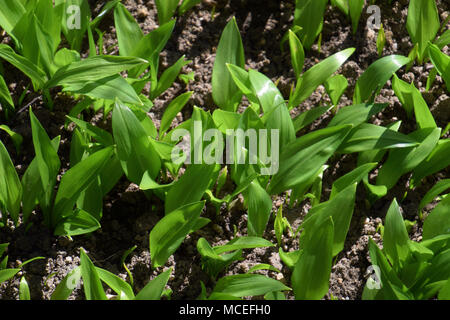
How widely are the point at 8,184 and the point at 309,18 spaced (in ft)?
3.39

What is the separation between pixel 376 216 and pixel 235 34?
67cm

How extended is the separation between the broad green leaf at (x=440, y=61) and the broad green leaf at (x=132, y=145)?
2.80 feet

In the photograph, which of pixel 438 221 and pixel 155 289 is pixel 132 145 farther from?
pixel 438 221

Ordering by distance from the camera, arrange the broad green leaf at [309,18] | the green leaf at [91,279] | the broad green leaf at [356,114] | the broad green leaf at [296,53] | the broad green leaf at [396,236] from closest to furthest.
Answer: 1. the green leaf at [91,279]
2. the broad green leaf at [396,236]
3. the broad green leaf at [356,114]
4. the broad green leaf at [296,53]
5. the broad green leaf at [309,18]

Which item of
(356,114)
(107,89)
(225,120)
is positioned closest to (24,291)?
(107,89)

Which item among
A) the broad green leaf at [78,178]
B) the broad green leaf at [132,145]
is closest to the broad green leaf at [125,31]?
the broad green leaf at [132,145]

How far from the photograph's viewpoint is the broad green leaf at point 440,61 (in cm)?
178

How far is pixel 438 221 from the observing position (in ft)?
5.16

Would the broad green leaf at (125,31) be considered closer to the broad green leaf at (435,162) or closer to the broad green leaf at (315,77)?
the broad green leaf at (315,77)

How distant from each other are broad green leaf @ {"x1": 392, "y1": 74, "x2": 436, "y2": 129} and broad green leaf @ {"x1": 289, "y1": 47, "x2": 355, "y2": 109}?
0.17 metres

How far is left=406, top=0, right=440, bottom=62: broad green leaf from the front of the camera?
191 cm

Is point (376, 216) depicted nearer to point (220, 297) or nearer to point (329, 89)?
point (329, 89)
